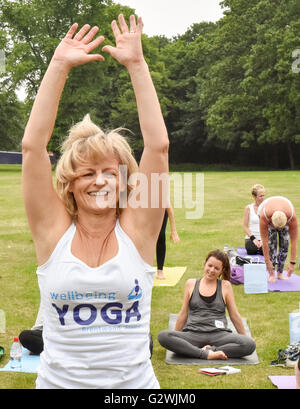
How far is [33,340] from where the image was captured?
620 centimetres

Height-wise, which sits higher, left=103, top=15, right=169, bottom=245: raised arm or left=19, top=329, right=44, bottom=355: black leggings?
left=103, top=15, right=169, bottom=245: raised arm

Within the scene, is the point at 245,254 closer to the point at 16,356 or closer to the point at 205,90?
the point at 16,356

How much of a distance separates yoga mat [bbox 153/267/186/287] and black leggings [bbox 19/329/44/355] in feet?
10.7

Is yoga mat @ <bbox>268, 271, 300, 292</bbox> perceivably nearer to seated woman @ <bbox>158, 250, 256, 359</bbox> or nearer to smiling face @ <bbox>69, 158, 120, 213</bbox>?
seated woman @ <bbox>158, 250, 256, 359</bbox>

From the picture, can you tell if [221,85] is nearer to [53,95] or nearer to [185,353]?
[185,353]

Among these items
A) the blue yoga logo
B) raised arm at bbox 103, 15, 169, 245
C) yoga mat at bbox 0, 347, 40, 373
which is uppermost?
raised arm at bbox 103, 15, 169, 245

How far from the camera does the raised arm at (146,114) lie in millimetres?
1948

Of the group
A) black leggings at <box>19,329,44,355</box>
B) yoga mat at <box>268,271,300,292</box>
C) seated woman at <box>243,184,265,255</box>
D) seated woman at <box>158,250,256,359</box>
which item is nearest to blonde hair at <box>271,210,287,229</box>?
yoga mat at <box>268,271,300,292</box>

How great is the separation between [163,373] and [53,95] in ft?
14.5

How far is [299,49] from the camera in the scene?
37875mm

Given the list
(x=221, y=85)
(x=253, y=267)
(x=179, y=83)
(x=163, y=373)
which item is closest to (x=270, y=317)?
(x=253, y=267)

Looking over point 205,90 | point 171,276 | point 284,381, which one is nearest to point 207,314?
point 284,381

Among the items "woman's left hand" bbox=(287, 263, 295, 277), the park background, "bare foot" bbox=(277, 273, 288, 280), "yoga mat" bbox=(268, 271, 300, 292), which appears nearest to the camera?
"yoga mat" bbox=(268, 271, 300, 292)

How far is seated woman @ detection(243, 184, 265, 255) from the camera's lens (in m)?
11.4
